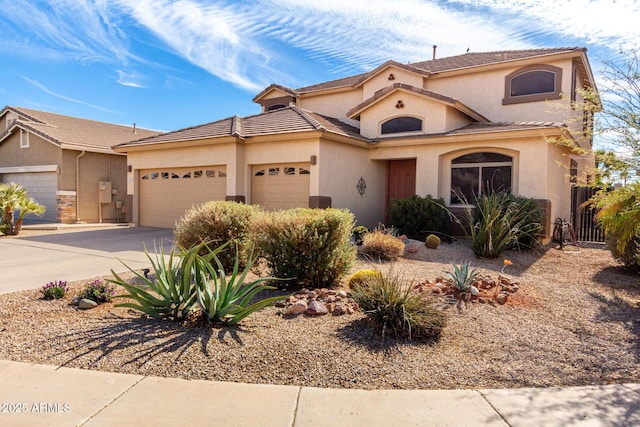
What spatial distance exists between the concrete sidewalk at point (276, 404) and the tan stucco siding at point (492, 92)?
46.2ft

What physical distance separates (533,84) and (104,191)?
19.5 meters

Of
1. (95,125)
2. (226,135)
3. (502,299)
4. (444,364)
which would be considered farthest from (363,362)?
(95,125)

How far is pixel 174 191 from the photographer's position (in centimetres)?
1706

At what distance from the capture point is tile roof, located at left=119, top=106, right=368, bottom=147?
47.6 feet

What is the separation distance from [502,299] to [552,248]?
7.92 m

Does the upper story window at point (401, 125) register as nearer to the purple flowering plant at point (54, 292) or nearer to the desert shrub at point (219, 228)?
the desert shrub at point (219, 228)

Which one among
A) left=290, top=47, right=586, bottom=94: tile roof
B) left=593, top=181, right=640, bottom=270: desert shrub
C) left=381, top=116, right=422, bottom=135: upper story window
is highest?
left=290, top=47, right=586, bottom=94: tile roof

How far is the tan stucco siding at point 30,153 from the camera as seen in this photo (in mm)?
20406

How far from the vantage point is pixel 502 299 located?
629 cm

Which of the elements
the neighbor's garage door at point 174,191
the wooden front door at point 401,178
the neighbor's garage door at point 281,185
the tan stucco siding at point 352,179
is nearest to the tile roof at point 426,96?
the tan stucco siding at point 352,179

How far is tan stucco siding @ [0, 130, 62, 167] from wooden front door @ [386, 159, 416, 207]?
1511cm

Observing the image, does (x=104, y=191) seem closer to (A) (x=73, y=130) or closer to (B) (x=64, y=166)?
(B) (x=64, y=166)

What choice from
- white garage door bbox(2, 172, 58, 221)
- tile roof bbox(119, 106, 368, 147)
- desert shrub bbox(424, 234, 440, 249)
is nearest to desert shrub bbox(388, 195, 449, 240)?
desert shrub bbox(424, 234, 440, 249)

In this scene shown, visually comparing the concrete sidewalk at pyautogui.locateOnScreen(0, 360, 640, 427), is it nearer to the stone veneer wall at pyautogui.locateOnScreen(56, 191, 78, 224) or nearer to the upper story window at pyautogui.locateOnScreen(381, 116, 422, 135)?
the upper story window at pyautogui.locateOnScreen(381, 116, 422, 135)
